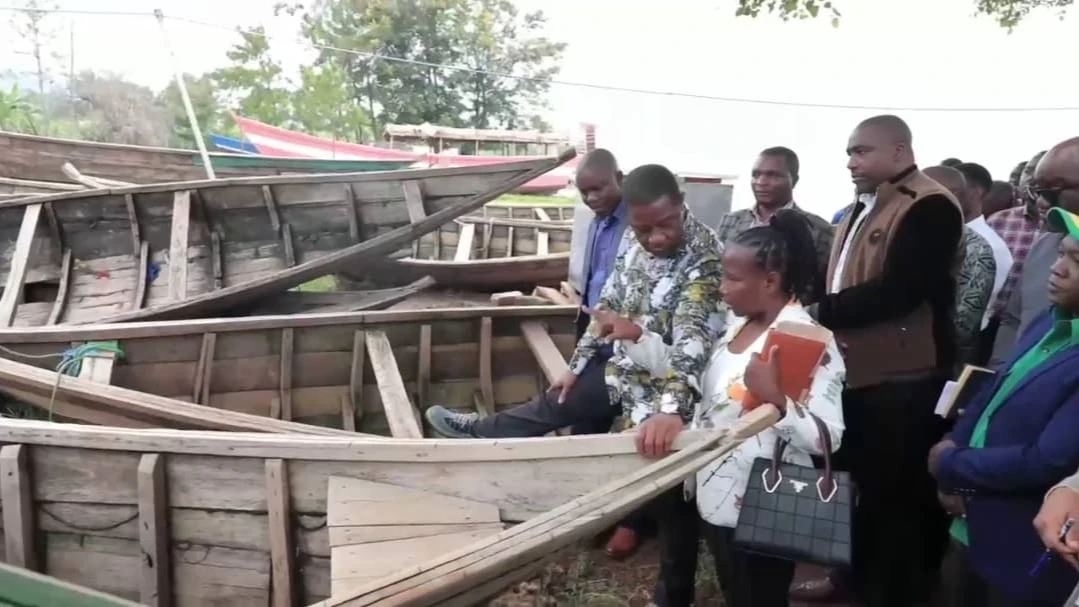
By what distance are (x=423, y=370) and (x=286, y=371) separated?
0.67 meters

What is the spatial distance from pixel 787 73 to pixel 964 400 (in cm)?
1561

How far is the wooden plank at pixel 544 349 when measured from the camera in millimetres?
3736

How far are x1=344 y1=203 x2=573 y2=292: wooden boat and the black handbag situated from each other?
4660 millimetres

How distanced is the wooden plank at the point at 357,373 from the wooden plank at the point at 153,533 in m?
1.57

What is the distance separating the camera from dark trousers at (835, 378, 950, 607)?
2176mm

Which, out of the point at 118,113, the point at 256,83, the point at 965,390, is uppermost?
the point at 256,83

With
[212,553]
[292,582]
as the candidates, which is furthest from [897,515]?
[212,553]

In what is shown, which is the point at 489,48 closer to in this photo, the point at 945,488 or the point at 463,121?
the point at 463,121

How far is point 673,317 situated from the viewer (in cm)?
204

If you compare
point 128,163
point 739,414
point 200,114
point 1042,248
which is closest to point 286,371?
point 739,414

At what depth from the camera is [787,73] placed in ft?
53.0

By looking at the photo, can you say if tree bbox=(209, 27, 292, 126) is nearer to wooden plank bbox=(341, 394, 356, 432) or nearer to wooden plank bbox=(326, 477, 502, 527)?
wooden plank bbox=(341, 394, 356, 432)

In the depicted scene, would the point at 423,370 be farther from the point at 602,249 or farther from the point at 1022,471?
the point at 1022,471

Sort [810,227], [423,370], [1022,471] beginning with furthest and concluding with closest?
[423,370], [810,227], [1022,471]
